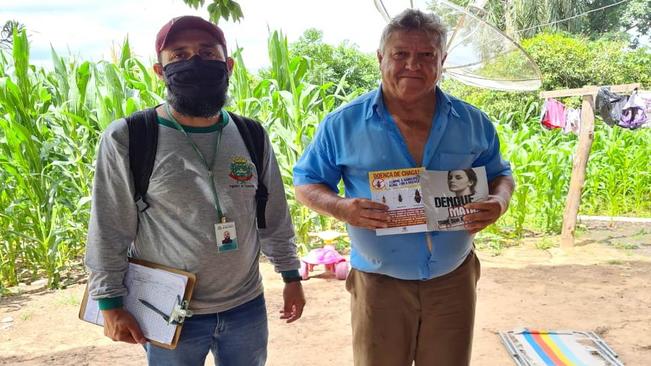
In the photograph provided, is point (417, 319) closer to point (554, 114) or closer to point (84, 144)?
point (84, 144)

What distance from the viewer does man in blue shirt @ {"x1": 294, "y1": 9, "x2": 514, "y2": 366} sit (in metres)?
1.75

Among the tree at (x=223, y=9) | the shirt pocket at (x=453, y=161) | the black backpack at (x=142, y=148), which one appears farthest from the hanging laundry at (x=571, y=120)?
the black backpack at (x=142, y=148)

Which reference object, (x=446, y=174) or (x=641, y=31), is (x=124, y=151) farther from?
(x=641, y=31)

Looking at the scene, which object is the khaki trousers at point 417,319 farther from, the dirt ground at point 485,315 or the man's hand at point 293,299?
the dirt ground at point 485,315

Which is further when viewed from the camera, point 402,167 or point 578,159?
point 578,159

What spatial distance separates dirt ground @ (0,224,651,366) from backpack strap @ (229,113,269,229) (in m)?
1.71

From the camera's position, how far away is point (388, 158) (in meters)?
1.75

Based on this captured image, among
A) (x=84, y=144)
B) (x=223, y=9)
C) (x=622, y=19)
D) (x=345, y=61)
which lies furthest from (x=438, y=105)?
(x=622, y=19)

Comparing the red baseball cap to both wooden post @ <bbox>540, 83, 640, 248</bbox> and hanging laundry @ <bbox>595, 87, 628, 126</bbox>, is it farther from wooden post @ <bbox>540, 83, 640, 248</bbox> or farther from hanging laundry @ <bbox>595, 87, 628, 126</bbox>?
hanging laundry @ <bbox>595, 87, 628, 126</bbox>

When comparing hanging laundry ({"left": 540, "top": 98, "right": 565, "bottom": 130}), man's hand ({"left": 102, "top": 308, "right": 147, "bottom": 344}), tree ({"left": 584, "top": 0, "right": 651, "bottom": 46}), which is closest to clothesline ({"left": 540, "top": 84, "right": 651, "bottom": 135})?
hanging laundry ({"left": 540, "top": 98, "right": 565, "bottom": 130})

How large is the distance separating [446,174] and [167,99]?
856 mm

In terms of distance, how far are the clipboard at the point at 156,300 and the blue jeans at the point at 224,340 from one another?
0.05m

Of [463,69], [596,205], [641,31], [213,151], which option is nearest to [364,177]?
[213,151]

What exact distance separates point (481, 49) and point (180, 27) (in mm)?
2543
